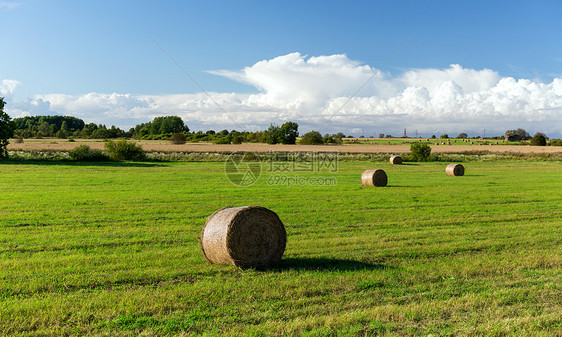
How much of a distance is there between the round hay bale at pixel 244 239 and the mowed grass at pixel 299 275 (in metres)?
0.32

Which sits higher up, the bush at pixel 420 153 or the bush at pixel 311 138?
the bush at pixel 311 138

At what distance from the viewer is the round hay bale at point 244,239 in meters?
8.92

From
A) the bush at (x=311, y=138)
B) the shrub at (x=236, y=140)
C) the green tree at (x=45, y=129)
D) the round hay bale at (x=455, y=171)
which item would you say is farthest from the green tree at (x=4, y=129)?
the green tree at (x=45, y=129)

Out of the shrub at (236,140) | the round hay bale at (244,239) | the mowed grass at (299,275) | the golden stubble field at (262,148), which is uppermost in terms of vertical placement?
the shrub at (236,140)

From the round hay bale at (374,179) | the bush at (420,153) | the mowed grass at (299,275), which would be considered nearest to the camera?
the mowed grass at (299,275)

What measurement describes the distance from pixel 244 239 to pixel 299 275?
56.3 inches

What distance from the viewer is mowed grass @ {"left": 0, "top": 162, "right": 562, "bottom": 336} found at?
6.36 metres

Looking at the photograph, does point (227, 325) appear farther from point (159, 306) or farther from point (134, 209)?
point (134, 209)

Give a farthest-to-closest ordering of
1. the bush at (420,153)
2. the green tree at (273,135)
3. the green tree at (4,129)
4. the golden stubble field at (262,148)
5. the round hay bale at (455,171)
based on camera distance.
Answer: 1. the green tree at (273,135)
2. the golden stubble field at (262,148)
3. the bush at (420,153)
4. the green tree at (4,129)
5. the round hay bale at (455,171)

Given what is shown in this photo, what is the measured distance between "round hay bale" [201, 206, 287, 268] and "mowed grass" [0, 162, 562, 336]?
32cm

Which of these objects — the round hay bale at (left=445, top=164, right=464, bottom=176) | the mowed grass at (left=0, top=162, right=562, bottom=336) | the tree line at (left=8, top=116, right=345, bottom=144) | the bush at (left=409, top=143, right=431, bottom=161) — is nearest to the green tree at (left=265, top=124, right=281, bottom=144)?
the tree line at (left=8, top=116, right=345, bottom=144)

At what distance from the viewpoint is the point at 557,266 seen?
30.9 ft

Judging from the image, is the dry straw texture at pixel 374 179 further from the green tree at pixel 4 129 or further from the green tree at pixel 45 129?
the green tree at pixel 45 129

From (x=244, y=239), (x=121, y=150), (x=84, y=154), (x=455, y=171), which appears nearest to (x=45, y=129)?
(x=121, y=150)
